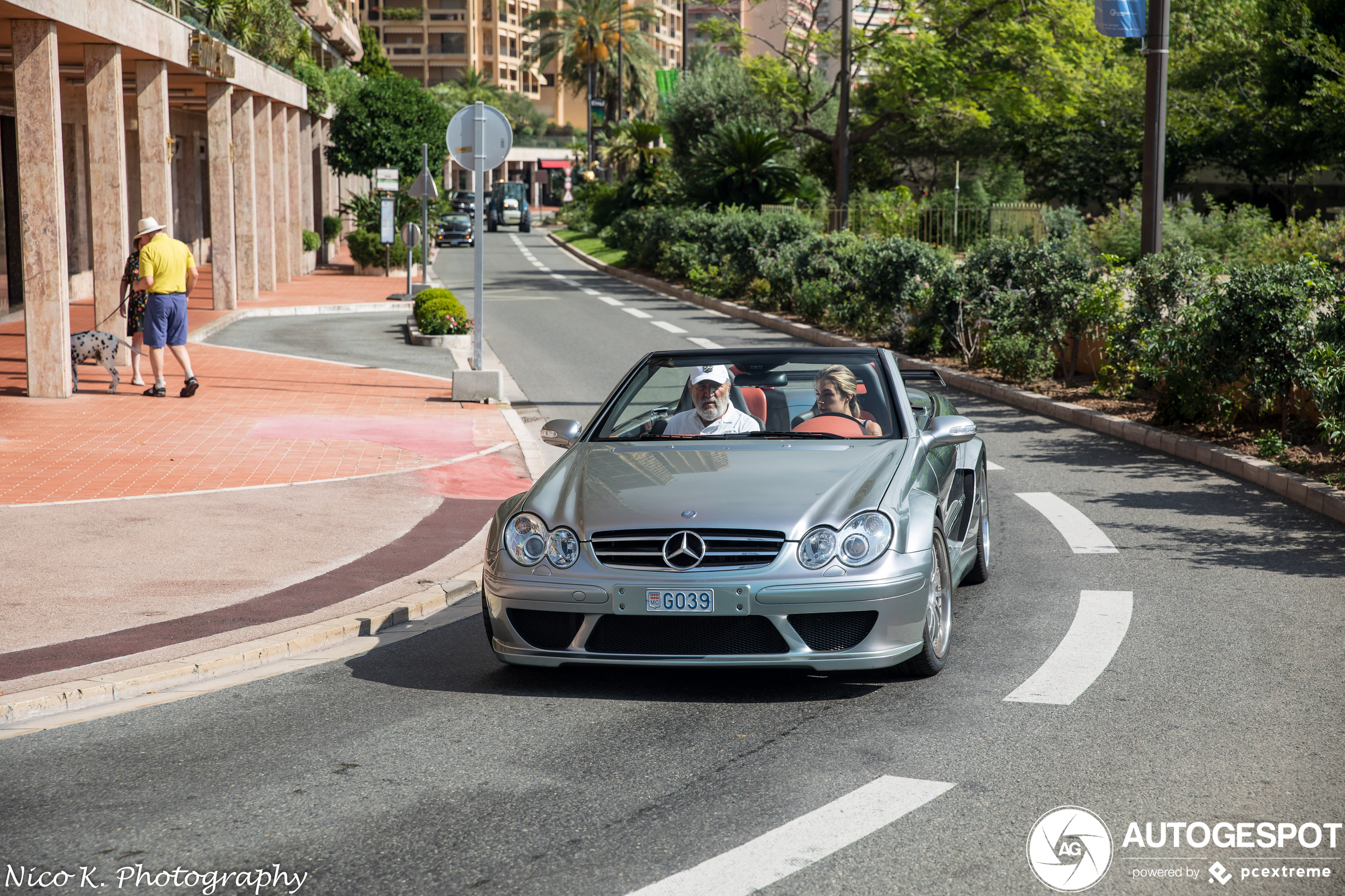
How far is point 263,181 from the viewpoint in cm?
2786

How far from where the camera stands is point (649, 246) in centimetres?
3912

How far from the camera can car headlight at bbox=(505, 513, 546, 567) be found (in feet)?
17.0

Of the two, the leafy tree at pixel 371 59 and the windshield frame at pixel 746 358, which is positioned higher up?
the leafy tree at pixel 371 59

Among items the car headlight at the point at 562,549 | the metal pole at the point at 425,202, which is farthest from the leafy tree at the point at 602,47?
the car headlight at the point at 562,549

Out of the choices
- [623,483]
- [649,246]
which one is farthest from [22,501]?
[649,246]

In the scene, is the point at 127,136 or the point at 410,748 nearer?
the point at 410,748

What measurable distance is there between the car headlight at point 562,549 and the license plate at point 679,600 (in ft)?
1.13

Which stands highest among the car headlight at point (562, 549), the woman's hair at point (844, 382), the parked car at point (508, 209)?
the parked car at point (508, 209)

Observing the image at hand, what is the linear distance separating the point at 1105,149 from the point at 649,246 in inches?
674

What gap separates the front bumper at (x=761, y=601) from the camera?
4.88m

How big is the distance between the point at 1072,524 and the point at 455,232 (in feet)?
175

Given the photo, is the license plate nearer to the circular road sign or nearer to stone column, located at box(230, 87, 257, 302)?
the circular road sign

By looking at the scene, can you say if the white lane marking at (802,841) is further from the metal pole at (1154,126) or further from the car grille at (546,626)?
the metal pole at (1154,126)

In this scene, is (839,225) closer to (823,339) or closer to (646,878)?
(823,339)
